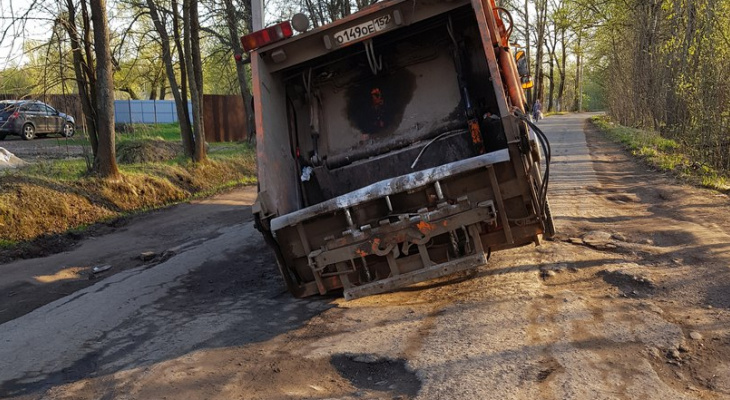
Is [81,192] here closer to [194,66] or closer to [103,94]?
[103,94]

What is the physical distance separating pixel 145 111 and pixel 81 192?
25.8m

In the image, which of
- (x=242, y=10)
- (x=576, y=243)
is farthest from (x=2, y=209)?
(x=242, y=10)

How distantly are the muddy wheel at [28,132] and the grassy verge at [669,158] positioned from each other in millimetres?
22032

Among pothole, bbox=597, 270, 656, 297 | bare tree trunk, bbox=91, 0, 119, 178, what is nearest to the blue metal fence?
bare tree trunk, bbox=91, 0, 119, 178

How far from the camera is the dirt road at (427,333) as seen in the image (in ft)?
11.3

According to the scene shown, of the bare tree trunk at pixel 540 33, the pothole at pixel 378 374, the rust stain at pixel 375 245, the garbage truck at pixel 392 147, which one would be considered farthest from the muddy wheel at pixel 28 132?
the bare tree trunk at pixel 540 33

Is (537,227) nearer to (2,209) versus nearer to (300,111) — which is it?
(300,111)

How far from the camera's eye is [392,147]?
6.29 meters

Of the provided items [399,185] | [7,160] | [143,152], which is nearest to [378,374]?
[399,185]

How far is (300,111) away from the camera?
21.1 ft

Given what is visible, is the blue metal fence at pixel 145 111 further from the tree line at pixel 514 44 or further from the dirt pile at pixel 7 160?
the dirt pile at pixel 7 160

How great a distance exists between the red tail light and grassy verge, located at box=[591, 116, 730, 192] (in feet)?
24.8

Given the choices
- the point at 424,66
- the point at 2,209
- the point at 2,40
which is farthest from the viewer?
the point at 2,40

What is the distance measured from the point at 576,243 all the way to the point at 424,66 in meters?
2.67
